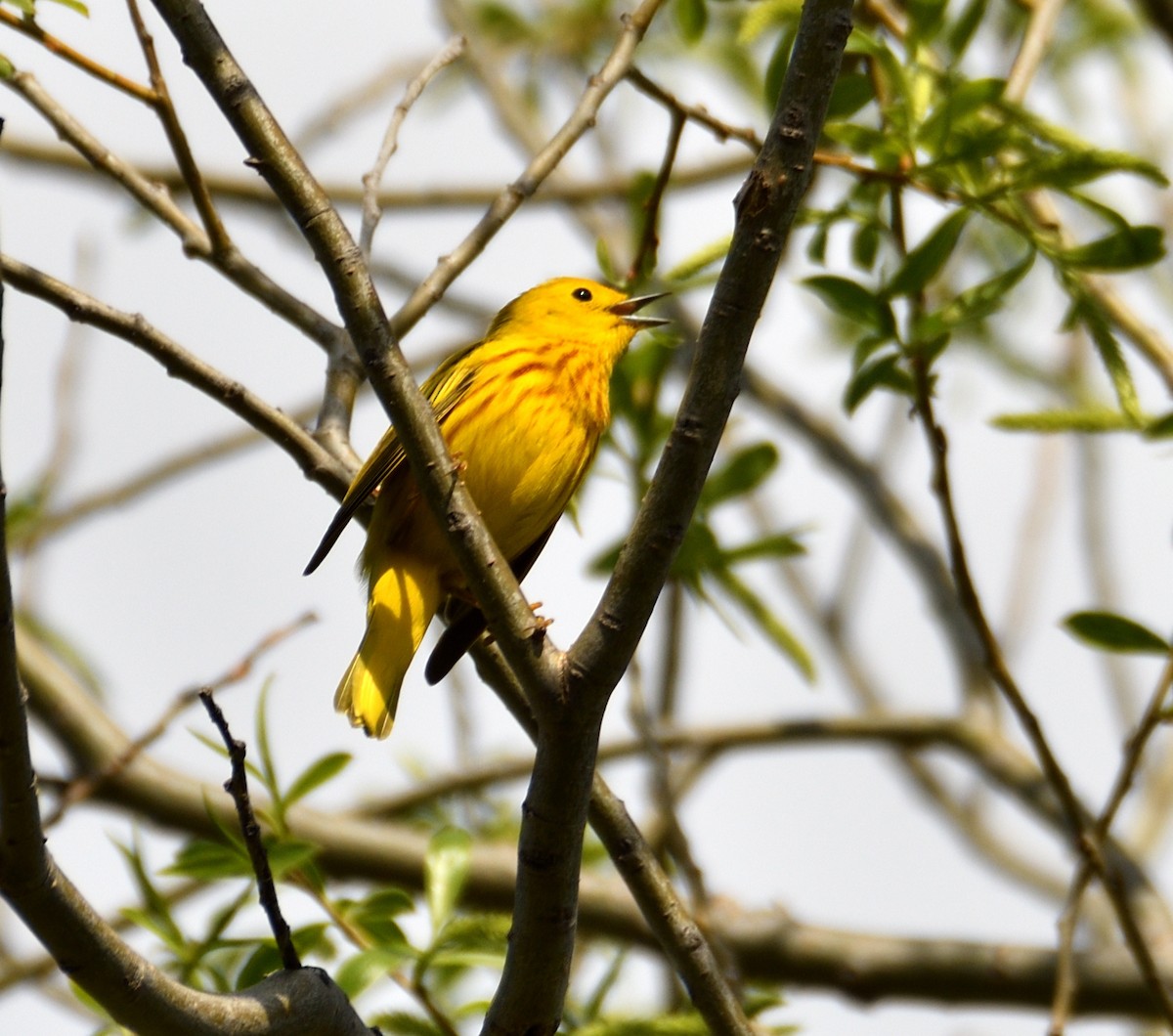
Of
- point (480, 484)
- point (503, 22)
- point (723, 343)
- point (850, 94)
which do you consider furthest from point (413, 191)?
point (723, 343)

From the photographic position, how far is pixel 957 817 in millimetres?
6926

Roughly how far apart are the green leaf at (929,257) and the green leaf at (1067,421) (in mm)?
341

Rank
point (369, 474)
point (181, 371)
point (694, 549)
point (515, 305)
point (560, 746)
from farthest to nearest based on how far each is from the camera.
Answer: point (515, 305), point (694, 549), point (369, 474), point (181, 371), point (560, 746)

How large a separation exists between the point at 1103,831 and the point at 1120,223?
1.25 metres

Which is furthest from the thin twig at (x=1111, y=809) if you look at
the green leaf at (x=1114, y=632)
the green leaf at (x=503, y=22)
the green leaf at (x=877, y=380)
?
the green leaf at (x=503, y=22)

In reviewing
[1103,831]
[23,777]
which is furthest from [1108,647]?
[23,777]

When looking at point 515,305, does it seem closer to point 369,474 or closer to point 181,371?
point 369,474

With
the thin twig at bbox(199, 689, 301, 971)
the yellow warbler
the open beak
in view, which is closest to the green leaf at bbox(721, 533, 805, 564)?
the yellow warbler

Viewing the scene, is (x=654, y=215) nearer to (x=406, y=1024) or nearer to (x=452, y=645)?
(x=452, y=645)

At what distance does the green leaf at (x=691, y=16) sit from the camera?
155 inches

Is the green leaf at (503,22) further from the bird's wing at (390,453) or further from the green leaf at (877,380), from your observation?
the green leaf at (877,380)

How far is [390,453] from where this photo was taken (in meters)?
3.88

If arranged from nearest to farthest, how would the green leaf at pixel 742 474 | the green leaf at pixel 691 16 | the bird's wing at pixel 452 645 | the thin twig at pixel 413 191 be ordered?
the green leaf at pixel 691 16 → the bird's wing at pixel 452 645 → the green leaf at pixel 742 474 → the thin twig at pixel 413 191

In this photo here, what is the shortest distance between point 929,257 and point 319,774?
1.68 metres
